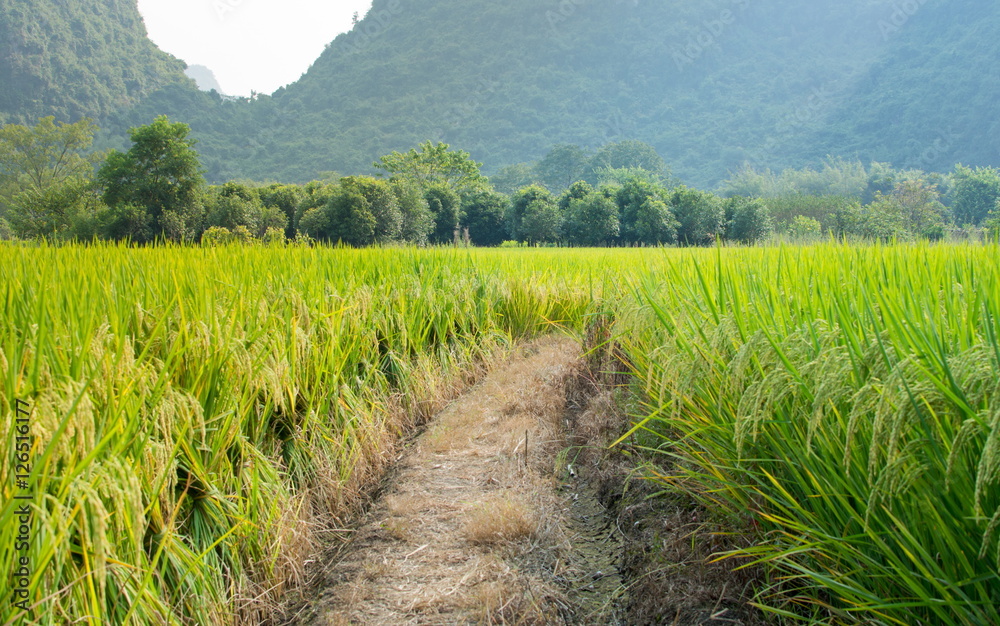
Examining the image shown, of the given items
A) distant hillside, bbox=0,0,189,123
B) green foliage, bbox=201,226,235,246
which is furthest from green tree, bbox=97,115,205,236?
A: distant hillside, bbox=0,0,189,123

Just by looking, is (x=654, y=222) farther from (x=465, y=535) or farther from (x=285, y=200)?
(x=465, y=535)

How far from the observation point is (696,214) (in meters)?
28.6

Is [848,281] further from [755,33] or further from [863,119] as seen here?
[755,33]

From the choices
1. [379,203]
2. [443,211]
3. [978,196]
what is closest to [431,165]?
[443,211]

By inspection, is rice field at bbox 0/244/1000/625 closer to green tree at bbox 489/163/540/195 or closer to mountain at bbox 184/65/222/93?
green tree at bbox 489/163/540/195

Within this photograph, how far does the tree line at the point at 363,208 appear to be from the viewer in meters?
21.2

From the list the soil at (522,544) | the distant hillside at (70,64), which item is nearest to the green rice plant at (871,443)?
the soil at (522,544)

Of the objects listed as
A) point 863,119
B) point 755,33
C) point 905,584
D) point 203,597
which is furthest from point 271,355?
point 755,33

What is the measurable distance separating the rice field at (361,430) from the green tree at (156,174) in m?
22.9

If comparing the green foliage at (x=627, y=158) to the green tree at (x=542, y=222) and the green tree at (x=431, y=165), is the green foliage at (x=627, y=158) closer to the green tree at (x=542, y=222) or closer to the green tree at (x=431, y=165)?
the green tree at (x=431, y=165)

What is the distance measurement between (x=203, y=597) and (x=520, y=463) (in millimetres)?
1980

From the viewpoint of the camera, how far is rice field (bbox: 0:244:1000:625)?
101 centimetres

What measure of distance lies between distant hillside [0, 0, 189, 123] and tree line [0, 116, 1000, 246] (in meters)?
36.1

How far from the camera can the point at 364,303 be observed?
3.62 meters
